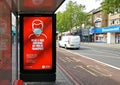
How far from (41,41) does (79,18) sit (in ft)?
298

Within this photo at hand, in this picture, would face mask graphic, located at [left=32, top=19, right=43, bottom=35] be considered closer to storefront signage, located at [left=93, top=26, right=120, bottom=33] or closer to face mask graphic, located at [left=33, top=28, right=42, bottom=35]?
face mask graphic, located at [left=33, top=28, right=42, bottom=35]

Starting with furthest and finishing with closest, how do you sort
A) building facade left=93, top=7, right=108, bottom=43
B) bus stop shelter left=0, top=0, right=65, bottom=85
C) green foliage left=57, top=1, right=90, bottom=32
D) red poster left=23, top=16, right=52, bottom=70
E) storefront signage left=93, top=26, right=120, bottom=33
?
green foliage left=57, top=1, right=90, bottom=32 → building facade left=93, top=7, right=108, bottom=43 → storefront signage left=93, top=26, right=120, bottom=33 → red poster left=23, top=16, right=52, bottom=70 → bus stop shelter left=0, top=0, right=65, bottom=85

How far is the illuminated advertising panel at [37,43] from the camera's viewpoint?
964 centimetres

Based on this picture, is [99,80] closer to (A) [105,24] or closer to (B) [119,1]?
(B) [119,1]

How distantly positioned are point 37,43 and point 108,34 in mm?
72003

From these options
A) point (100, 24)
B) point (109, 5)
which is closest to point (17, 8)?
point (109, 5)

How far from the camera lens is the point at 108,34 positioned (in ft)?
264

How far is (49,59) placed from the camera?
9680mm

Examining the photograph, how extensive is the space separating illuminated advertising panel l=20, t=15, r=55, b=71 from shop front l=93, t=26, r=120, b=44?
63.8 metres

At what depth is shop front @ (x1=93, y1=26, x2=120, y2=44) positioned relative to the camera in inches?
3004

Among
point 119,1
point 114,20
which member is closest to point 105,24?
point 114,20

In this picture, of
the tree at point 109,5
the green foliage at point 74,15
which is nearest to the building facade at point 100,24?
the green foliage at point 74,15

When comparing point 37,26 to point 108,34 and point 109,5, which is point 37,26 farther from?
point 108,34

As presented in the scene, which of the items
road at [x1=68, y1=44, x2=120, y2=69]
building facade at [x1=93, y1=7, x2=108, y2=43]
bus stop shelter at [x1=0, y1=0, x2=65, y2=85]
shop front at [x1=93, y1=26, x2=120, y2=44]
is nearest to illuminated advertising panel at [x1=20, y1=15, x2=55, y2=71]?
bus stop shelter at [x1=0, y1=0, x2=65, y2=85]
